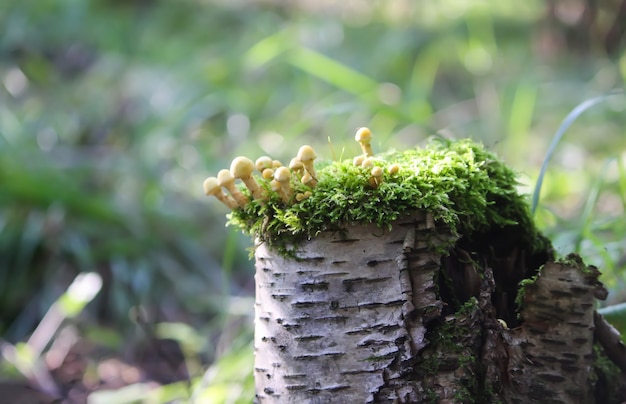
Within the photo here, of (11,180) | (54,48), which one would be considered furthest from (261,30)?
(11,180)

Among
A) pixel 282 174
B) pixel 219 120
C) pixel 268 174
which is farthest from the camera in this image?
pixel 219 120

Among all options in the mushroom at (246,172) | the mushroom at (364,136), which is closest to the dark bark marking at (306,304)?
the mushroom at (246,172)

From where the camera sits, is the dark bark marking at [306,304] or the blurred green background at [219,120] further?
the blurred green background at [219,120]

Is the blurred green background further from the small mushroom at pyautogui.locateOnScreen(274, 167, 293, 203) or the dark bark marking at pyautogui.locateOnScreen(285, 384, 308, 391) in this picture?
the dark bark marking at pyautogui.locateOnScreen(285, 384, 308, 391)

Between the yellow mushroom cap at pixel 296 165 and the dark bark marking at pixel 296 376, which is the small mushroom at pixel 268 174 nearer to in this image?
the yellow mushroom cap at pixel 296 165

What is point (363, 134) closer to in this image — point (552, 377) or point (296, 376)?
point (296, 376)

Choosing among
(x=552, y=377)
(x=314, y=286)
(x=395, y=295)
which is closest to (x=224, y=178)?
(x=314, y=286)
